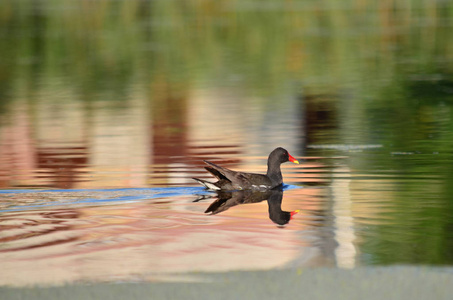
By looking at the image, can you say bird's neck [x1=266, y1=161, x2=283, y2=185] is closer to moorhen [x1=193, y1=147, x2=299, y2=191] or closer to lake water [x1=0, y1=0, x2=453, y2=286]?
moorhen [x1=193, y1=147, x2=299, y2=191]

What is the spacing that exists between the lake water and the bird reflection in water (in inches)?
1.9

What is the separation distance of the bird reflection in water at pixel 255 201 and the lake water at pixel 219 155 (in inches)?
1.9

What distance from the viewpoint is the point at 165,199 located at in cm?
1346

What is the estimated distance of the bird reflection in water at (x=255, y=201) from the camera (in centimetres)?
1227

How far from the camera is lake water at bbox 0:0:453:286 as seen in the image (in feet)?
33.7

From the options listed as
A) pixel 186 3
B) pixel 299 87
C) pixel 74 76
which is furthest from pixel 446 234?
pixel 186 3

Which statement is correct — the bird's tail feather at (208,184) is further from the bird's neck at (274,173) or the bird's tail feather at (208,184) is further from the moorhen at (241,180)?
the bird's neck at (274,173)

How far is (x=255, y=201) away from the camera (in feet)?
45.4

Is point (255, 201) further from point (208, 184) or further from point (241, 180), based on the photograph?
point (208, 184)

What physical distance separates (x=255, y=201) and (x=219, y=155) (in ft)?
12.3

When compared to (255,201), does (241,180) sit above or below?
above

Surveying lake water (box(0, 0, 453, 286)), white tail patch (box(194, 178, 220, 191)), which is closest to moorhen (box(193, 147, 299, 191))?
white tail patch (box(194, 178, 220, 191))

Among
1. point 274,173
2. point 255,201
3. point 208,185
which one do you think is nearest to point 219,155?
point 274,173

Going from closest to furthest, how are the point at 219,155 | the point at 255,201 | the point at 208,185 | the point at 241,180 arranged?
the point at 255,201
the point at 208,185
the point at 241,180
the point at 219,155
